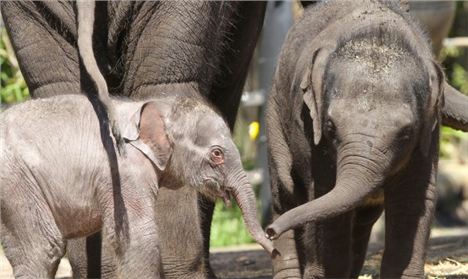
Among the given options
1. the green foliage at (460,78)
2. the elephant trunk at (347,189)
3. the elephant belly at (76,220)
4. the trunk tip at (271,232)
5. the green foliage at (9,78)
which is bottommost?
the green foliage at (460,78)

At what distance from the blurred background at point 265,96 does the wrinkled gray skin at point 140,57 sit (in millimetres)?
2910

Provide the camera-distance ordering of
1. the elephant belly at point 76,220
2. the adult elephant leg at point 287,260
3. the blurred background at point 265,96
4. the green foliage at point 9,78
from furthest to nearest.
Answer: the blurred background at point 265,96, the green foliage at point 9,78, the adult elephant leg at point 287,260, the elephant belly at point 76,220

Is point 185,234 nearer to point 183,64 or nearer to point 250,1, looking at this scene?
point 183,64

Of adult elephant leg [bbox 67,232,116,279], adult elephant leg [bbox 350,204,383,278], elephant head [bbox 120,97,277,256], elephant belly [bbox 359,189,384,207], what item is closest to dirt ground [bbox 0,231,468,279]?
adult elephant leg [bbox 350,204,383,278]

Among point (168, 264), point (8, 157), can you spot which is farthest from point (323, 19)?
point (8, 157)

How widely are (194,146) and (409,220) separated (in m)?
1.07

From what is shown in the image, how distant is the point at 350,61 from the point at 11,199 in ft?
4.88

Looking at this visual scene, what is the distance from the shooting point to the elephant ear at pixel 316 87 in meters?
5.87

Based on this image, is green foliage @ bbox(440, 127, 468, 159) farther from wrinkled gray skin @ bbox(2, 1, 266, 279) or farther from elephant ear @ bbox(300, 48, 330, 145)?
elephant ear @ bbox(300, 48, 330, 145)

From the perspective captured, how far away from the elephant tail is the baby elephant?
3.2 inches

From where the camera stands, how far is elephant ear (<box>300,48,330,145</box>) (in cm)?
587

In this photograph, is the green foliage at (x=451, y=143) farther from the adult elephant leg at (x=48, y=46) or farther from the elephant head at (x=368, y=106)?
the adult elephant leg at (x=48, y=46)

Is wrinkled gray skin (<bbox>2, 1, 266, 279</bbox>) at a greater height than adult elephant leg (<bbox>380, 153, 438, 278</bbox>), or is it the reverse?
wrinkled gray skin (<bbox>2, 1, 266, 279</bbox>)

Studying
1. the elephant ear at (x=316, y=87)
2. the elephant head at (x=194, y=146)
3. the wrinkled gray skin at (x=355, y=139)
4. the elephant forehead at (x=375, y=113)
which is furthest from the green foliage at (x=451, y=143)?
the elephant head at (x=194, y=146)
